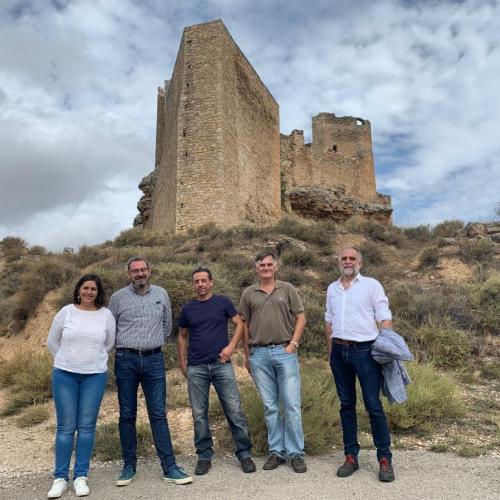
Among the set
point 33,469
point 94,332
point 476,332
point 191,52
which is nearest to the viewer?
point 94,332

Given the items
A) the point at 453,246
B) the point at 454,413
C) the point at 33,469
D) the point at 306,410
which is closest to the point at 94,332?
the point at 33,469

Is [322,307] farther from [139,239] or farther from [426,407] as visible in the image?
[139,239]

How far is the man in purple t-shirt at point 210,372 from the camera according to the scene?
3.76 meters

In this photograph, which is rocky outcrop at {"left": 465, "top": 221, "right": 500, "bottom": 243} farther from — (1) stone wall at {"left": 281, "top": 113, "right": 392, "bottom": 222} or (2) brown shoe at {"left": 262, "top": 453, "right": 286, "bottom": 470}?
(2) brown shoe at {"left": 262, "top": 453, "right": 286, "bottom": 470}

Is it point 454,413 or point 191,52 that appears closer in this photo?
point 454,413

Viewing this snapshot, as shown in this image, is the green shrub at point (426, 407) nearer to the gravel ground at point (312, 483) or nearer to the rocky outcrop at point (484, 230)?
the gravel ground at point (312, 483)

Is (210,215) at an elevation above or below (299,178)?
below

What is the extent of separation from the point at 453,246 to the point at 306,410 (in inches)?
400

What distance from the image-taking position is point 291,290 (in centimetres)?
395

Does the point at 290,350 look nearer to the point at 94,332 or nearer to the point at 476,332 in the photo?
the point at 94,332

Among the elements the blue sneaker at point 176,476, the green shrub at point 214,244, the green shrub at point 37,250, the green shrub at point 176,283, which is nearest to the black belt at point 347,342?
the blue sneaker at point 176,476

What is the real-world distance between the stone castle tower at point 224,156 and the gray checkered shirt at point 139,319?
11.9 meters

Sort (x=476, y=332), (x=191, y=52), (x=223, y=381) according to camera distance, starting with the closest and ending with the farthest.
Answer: (x=223, y=381) → (x=476, y=332) → (x=191, y=52)

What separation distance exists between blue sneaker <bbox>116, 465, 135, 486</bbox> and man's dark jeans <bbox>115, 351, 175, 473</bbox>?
0.04 m
